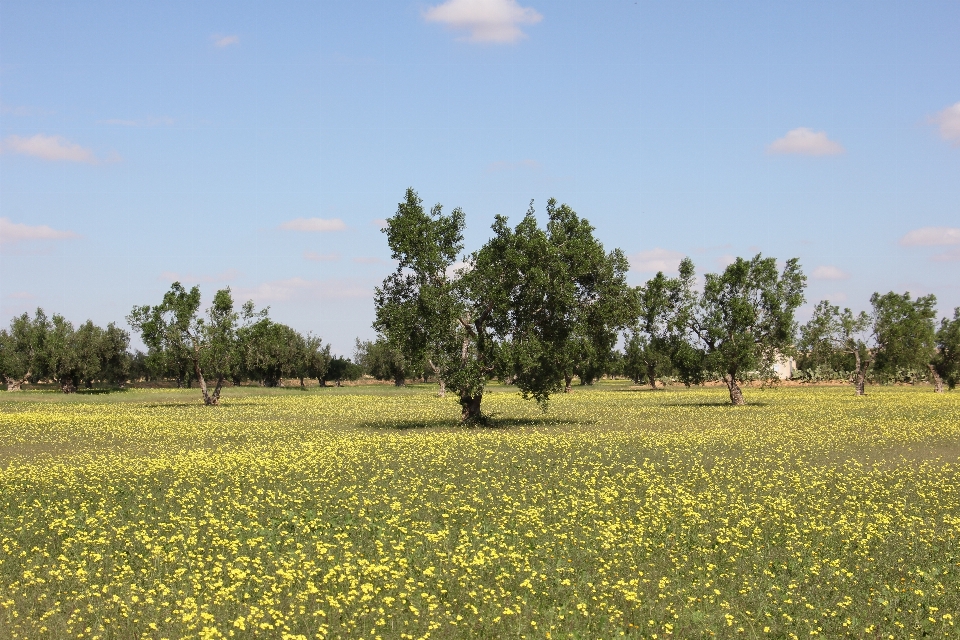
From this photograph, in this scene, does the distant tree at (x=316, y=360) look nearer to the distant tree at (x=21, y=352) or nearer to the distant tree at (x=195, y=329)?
the distant tree at (x=21, y=352)

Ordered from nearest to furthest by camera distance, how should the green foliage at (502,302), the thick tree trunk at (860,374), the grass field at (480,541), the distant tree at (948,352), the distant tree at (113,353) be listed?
the grass field at (480,541) < the green foliage at (502,302) < the thick tree trunk at (860,374) < the distant tree at (948,352) < the distant tree at (113,353)

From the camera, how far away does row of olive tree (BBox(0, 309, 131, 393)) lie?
4515 inches

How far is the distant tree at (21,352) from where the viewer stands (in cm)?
11519

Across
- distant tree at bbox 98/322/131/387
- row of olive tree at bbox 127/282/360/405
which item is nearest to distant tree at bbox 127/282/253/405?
row of olive tree at bbox 127/282/360/405

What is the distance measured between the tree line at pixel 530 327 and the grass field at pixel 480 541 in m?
10.1

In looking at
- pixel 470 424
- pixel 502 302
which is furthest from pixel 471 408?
pixel 502 302

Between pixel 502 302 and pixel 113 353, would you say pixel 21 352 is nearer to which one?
pixel 113 353

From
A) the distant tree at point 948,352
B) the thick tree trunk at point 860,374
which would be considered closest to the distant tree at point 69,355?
the thick tree trunk at point 860,374

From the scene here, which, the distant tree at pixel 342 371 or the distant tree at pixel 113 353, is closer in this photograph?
the distant tree at pixel 113 353

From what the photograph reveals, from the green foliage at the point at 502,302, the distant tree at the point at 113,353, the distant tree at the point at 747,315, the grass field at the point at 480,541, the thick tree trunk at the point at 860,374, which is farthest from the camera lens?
the distant tree at the point at 113,353

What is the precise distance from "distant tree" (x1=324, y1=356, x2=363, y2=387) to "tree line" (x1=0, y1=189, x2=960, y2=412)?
2938 cm

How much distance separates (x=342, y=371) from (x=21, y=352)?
68.4m

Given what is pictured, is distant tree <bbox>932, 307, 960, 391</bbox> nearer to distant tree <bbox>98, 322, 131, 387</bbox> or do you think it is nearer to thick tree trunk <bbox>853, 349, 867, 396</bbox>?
thick tree trunk <bbox>853, 349, 867, 396</bbox>

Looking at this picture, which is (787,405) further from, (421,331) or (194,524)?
(194,524)
